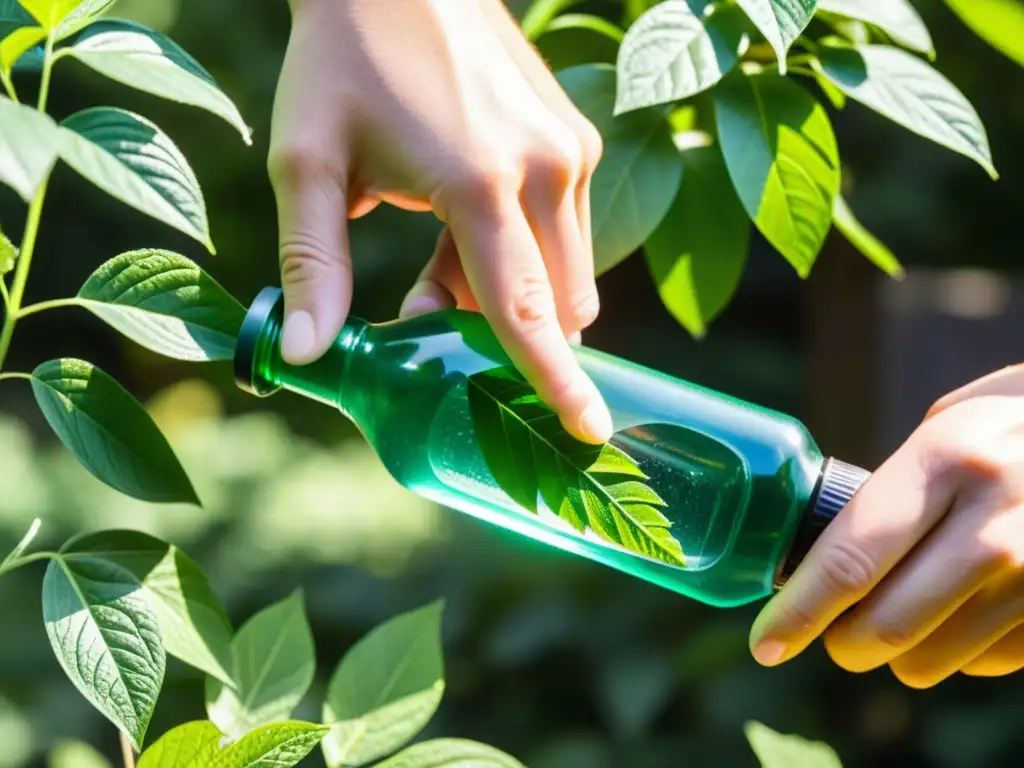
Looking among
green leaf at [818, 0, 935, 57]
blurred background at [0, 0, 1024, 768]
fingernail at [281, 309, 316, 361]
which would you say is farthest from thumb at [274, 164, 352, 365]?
blurred background at [0, 0, 1024, 768]

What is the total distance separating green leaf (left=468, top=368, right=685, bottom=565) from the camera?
0.54m

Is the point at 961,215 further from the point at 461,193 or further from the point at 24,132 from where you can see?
the point at 24,132

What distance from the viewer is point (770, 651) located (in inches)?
23.6

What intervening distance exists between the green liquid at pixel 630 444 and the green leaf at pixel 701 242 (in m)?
0.17

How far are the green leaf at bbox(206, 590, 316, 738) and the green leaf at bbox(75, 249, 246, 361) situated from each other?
183 millimetres

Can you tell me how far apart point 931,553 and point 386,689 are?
309 millimetres

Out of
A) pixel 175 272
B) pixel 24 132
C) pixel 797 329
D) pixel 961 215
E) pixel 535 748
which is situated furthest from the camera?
pixel 797 329

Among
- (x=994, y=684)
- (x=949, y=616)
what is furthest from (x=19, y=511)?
(x=949, y=616)

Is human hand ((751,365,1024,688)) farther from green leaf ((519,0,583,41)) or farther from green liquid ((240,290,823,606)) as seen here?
green leaf ((519,0,583,41))

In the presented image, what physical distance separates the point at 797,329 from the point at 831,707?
5.10 ft

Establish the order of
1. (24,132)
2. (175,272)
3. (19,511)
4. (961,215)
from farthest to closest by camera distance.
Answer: (961,215) → (19,511) → (175,272) → (24,132)

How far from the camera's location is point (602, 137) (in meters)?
0.77

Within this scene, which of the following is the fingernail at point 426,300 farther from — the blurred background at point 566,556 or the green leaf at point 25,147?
the blurred background at point 566,556

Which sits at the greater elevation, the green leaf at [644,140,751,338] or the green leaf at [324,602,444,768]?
the green leaf at [644,140,751,338]
